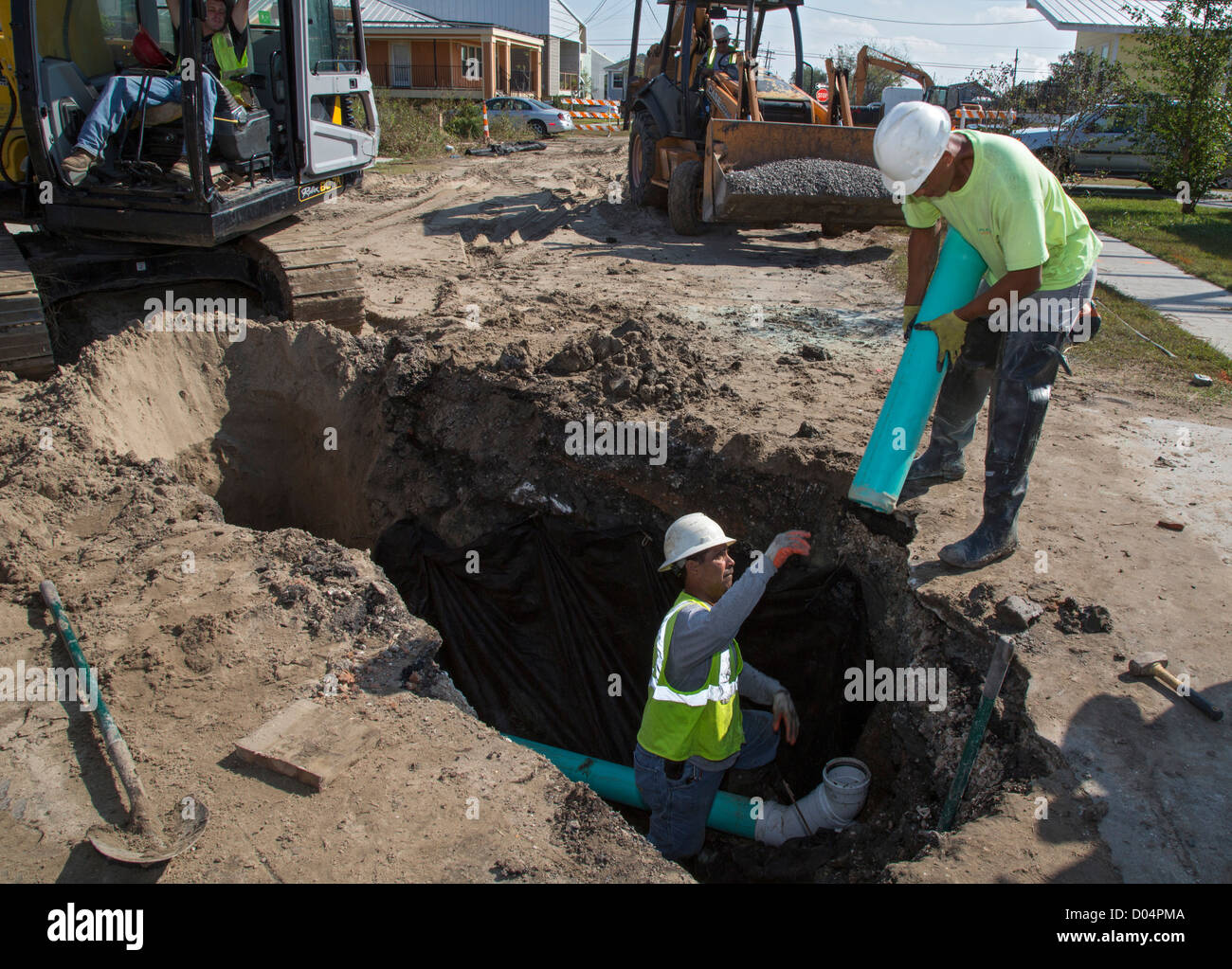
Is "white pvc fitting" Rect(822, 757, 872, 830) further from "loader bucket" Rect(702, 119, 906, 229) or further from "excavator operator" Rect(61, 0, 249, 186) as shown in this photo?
"loader bucket" Rect(702, 119, 906, 229)

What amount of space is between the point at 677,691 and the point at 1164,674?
1.78 meters

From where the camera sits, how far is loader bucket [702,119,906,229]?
32.3ft

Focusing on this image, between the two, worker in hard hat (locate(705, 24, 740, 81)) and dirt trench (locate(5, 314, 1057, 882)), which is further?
worker in hard hat (locate(705, 24, 740, 81))

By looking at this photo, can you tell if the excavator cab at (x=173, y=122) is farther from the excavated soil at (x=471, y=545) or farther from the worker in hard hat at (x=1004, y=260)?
the worker in hard hat at (x=1004, y=260)

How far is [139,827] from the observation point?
250 cm

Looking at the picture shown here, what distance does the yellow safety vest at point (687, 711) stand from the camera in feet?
11.1

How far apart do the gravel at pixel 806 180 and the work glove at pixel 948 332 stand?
6341 millimetres

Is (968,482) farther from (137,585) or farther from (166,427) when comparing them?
(166,427)

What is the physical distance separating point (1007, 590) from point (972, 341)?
125cm

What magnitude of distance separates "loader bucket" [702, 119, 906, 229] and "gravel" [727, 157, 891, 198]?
83 millimetres

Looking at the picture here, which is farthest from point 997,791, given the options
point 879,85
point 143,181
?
point 879,85

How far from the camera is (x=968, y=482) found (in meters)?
4.60
